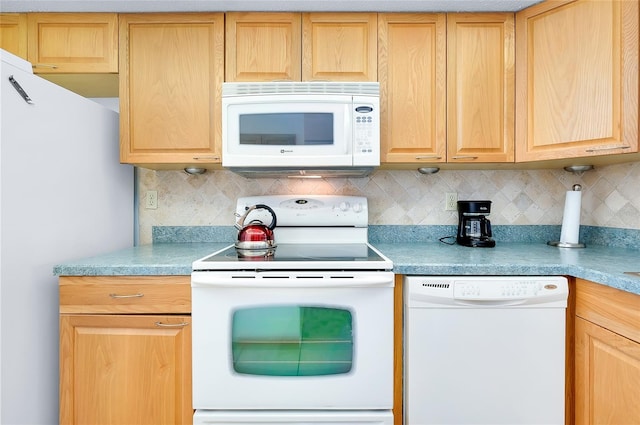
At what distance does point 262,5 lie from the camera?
1.69 metres

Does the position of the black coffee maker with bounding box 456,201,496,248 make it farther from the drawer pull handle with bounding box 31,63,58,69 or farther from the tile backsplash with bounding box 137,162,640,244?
the drawer pull handle with bounding box 31,63,58,69

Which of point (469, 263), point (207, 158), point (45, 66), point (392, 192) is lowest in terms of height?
point (469, 263)

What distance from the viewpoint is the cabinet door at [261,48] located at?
1.73 metres

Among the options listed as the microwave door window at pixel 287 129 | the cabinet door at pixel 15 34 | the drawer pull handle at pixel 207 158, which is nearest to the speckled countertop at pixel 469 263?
the drawer pull handle at pixel 207 158

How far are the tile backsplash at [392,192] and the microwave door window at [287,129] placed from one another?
1.43 ft

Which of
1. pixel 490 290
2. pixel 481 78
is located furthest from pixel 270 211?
pixel 481 78

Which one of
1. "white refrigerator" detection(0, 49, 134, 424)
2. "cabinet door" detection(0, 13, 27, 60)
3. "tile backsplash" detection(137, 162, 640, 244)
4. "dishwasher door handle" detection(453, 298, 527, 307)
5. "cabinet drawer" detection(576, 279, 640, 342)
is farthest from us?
"tile backsplash" detection(137, 162, 640, 244)

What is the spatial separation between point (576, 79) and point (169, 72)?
1.85m

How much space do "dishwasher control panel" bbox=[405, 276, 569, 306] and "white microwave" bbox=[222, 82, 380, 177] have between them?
1.99 feet

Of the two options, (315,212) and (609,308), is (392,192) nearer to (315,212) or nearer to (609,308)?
(315,212)

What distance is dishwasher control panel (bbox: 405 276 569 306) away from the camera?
1344 mm

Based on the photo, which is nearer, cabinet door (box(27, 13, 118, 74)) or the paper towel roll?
cabinet door (box(27, 13, 118, 74))

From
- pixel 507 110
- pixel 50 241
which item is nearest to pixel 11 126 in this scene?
pixel 50 241

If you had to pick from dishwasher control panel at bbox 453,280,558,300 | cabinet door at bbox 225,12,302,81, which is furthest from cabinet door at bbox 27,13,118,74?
dishwasher control panel at bbox 453,280,558,300
